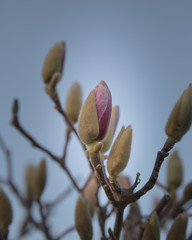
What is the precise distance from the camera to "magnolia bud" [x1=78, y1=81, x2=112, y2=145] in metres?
0.48

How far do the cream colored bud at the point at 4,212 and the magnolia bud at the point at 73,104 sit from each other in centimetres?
27

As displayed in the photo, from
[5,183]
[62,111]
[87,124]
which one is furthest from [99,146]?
[5,183]

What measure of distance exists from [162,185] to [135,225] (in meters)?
0.14

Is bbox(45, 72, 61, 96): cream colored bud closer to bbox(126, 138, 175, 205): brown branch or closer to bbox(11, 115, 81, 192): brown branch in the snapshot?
bbox(11, 115, 81, 192): brown branch

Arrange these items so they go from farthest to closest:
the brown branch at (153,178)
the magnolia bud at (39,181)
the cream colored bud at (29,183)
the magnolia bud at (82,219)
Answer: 1. the cream colored bud at (29,183)
2. the magnolia bud at (39,181)
3. the magnolia bud at (82,219)
4. the brown branch at (153,178)

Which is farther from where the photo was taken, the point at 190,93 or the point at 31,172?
the point at 31,172

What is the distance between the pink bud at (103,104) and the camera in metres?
0.48

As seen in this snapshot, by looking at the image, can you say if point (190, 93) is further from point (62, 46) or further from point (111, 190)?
point (62, 46)

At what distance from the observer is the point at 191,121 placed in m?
0.49

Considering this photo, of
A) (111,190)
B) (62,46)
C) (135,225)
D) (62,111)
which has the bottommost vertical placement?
(135,225)

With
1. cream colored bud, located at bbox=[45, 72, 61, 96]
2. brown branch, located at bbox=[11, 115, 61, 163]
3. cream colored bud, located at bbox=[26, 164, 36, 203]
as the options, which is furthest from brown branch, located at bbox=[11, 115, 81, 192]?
cream colored bud, located at bbox=[26, 164, 36, 203]

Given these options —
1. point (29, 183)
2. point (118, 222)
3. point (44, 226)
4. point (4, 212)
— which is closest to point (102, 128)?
point (118, 222)

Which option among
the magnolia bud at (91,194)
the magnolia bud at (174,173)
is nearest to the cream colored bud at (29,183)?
the magnolia bud at (91,194)

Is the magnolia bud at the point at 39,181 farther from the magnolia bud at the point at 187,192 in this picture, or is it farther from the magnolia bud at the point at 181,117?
the magnolia bud at the point at 181,117
